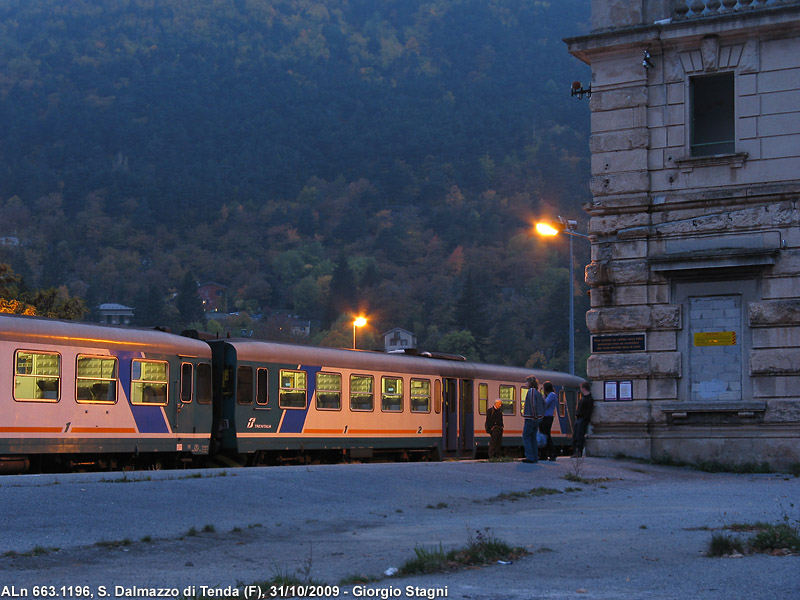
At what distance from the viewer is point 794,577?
7.97 meters

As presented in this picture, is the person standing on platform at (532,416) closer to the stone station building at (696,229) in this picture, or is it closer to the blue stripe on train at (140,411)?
the stone station building at (696,229)

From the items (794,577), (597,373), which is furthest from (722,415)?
(794,577)

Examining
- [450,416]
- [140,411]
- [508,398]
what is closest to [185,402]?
[140,411]

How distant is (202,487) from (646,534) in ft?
18.0

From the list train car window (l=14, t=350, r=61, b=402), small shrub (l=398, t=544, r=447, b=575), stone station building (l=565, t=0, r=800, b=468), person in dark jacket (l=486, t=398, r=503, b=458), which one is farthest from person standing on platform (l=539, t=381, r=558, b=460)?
small shrub (l=398, t=544, r=447, b=575)

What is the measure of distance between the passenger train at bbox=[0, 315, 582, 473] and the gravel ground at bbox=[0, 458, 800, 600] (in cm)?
544

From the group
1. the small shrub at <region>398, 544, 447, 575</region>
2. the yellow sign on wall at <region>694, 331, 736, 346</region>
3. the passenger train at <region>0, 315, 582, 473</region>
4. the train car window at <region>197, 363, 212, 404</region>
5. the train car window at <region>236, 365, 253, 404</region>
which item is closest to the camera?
the small shrub at <region>398, 544, 447, 575</region>

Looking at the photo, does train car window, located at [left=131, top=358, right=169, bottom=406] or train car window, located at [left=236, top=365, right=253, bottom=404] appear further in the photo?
train car window, located at [left=236, top=365, right=253, bottom=404]

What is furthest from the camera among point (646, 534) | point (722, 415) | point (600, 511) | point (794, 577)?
point (722, 415)

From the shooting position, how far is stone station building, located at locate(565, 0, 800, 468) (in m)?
21.1

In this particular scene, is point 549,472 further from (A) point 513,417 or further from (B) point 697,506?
(A) point 513,417

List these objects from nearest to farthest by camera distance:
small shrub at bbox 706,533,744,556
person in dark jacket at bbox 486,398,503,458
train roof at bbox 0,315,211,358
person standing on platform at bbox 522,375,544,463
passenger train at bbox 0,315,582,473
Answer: small shrub at bbox 706,533,744,556 → train roof at bbox 0,315,211,358 → passenger train at bbox 0,315,582,473 → person standing on platform at bbox 522,375,544,463 → person in dark jacket at bbox 486,398,503,458

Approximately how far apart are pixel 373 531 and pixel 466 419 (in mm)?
21817

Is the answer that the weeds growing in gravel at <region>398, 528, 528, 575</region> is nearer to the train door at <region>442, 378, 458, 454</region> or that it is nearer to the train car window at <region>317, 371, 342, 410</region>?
the train car window at <region>317, 371, 342, 410</region>
